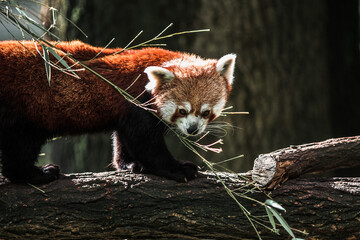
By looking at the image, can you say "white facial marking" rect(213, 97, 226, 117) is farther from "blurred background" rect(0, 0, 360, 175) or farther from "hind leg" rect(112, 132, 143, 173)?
"blurred background" rect(0, 0, 360, 175)

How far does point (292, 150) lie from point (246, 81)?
165 cm

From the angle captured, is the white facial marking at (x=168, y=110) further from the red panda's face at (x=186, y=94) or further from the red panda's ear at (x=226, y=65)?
the red panda's ear at (x=226, y=65)

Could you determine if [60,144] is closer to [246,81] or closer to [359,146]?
[246,81]

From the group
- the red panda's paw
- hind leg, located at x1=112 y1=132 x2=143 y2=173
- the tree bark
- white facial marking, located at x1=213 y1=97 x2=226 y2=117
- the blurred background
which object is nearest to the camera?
the tree bark

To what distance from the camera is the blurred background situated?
4.25 m

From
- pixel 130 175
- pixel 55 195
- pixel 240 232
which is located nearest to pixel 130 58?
pixel 130 175

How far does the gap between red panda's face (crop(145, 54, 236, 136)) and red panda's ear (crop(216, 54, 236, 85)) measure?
17mm

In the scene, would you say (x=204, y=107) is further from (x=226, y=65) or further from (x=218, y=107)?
(x=226, y=65)

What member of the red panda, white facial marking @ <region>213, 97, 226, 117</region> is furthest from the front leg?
white facial marking @ <region>213, 97, 226, 117</region>

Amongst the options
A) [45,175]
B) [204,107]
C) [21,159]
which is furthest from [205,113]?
[21,159]

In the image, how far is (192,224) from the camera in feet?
8.96

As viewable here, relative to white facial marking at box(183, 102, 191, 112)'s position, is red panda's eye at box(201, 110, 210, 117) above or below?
below

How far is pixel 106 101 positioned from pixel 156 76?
0.39m

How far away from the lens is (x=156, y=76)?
3162 millimetres
